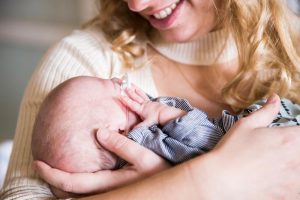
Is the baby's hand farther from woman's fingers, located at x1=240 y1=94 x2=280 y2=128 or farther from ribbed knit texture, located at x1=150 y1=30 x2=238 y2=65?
ribbed knit texture, located at x1=150 y1=30 x2=238 y2=65

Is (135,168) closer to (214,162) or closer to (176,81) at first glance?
(214,162)

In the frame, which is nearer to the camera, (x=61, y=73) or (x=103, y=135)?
(x=103, y=135)

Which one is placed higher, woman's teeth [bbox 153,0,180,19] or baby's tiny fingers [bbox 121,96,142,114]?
woman's teeth [bbox 153,0,180,19]

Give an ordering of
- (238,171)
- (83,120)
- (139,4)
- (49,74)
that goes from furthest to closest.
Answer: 1. (49,74)
2. (139,4)
3. (83,120)
4. (238,171)

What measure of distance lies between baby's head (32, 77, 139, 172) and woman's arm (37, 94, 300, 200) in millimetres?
45

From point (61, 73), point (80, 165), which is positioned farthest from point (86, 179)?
point (61, 73)

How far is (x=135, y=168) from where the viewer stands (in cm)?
103

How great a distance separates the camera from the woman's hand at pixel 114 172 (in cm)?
101

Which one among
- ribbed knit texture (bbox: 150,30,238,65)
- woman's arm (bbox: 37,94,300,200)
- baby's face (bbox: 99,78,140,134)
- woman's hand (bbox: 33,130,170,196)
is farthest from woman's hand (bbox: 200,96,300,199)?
ribbed knit texture (bbox: 150,30,238,65)

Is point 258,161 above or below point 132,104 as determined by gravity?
below

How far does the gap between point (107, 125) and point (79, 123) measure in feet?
0.22

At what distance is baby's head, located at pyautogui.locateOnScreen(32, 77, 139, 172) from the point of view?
3.40 feet

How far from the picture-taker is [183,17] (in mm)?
1369

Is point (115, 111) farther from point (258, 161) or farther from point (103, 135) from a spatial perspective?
point (258, 161)
